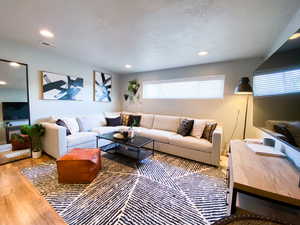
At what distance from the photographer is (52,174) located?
207cm

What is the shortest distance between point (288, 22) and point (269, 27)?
0.59ft

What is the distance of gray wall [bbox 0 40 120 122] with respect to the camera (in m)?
2.58

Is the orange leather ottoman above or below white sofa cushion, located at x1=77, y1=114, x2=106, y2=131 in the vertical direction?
below

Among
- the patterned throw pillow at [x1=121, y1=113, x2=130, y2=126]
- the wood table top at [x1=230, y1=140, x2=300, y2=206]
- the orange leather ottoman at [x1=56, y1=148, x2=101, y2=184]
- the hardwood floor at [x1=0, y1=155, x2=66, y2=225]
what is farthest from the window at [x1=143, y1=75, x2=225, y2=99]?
the hardwood floor at [x1=0, y1=155, x2=66, y2=225]

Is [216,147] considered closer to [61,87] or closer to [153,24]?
[153,24]

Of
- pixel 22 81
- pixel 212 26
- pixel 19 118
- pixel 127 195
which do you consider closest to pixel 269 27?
pixel 212 26

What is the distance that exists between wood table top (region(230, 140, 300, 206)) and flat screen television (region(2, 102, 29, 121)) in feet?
12.4

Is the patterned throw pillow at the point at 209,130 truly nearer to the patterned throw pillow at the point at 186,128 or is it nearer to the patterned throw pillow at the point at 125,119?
the patterned throw pillow at the point at 186,128

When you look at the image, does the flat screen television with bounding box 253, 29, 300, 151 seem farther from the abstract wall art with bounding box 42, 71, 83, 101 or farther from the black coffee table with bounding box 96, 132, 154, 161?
the abstract wall art with bounding box 42, 71, 83, 101

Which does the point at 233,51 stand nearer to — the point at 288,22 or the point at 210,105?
the point at 288,22

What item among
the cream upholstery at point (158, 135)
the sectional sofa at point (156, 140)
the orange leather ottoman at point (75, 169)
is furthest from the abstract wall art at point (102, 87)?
the orange leather ottoman at point (75, 169)

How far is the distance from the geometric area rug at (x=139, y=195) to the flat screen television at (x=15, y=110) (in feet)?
4.01

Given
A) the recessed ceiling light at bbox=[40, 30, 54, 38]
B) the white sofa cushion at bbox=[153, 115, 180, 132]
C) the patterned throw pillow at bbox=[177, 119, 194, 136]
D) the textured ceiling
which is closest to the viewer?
the textured ceiling

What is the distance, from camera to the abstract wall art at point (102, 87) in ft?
13.5
